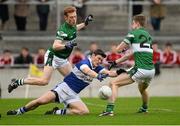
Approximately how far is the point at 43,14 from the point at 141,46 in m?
12.3

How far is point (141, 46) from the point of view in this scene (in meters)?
18.4

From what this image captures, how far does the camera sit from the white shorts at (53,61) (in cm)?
1955

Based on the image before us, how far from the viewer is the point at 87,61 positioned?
18000 millimetres

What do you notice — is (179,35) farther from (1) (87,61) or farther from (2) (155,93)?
(1) (87,61)

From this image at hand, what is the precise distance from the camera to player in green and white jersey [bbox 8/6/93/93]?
1869 cm

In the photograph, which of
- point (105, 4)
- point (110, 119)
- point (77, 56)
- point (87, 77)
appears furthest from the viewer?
point (105, 4)

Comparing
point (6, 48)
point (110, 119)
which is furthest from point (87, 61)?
point (6, 48)

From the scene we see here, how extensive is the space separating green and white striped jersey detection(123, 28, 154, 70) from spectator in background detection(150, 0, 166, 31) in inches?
470

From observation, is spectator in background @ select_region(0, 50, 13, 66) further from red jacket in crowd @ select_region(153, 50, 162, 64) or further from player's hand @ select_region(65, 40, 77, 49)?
player's hand @ select_region(65, 40, 77, 49)

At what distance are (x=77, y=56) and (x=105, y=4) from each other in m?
3.05

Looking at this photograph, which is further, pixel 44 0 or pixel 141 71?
pixel 44 0

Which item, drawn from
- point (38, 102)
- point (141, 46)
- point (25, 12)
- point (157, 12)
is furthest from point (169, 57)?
point (38, 102)

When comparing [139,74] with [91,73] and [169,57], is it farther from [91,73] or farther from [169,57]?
[169,57]

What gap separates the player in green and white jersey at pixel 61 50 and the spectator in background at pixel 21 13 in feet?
33.6
